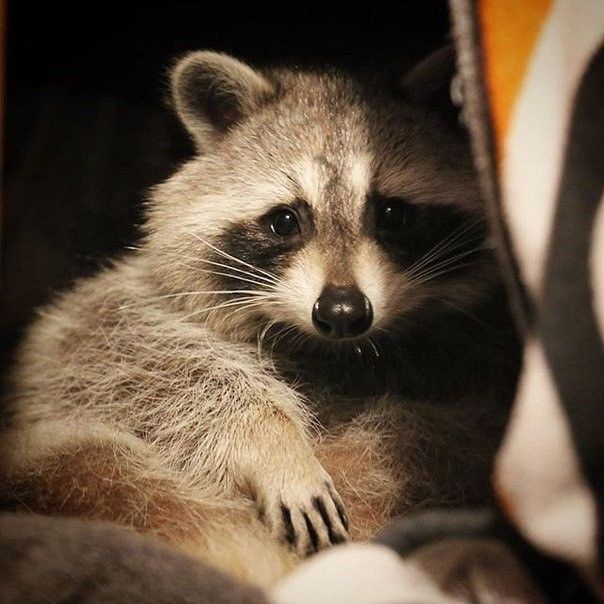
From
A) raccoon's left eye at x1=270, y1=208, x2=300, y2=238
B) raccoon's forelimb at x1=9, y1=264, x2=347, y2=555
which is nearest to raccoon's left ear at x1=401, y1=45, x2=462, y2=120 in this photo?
raccoon's left eye at x1=270, y1=208, x2=300, y2=238

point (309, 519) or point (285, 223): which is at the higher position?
point (285, 223)

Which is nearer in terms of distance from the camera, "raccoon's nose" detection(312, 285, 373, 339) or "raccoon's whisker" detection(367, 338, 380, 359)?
"raccoon's nose" detection(312, 285, 373, 339)

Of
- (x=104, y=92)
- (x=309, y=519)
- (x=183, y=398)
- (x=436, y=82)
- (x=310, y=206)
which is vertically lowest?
(x=309, y=519)

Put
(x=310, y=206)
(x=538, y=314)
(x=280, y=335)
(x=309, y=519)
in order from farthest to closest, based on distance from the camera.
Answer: (x=280, y=335), (x=310, y=206), (x=309, y=519), (x=538, y=314)

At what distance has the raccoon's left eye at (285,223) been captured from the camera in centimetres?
139

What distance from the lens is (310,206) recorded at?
53.5 inches

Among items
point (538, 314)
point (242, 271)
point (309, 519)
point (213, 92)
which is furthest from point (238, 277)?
point (538, 314)

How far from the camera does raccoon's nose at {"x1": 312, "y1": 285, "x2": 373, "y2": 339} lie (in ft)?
4.05

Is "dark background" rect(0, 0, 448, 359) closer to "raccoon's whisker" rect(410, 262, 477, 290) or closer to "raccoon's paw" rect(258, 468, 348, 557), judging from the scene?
"raccoon's whisker" rect(410, 262, 477, 290)

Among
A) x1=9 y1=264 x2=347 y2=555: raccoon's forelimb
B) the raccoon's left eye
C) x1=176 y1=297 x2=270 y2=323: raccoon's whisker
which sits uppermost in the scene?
the raccoon's left eye

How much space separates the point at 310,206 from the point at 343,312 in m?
0.24

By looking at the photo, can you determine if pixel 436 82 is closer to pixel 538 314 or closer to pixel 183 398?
pixel 538 314

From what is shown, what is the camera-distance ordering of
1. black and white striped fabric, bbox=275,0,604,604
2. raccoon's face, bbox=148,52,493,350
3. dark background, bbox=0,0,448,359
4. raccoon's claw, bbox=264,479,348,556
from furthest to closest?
dark background, bbox=0,0,448,359
raccoon's face, bbox=148,52,493,350
raccoon's claw, bbox=264,479,348,556
black and white striped fabric, bbox=275,0,604,604

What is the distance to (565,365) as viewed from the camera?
0.98m
